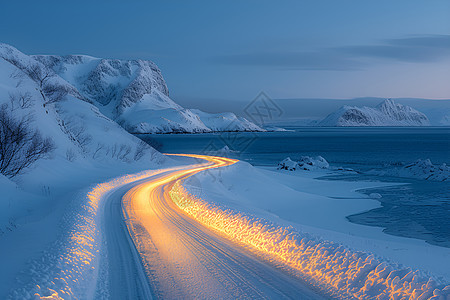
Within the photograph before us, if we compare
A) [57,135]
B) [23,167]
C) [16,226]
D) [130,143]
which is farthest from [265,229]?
[130,143]

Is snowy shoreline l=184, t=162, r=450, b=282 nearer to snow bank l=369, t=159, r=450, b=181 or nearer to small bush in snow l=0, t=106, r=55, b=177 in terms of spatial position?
snow bank l=369, t=159, r=450, b=181

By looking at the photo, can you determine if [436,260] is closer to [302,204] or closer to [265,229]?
[265,229]

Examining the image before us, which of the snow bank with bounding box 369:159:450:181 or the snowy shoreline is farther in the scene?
the snow bank with bounding box 369:159:450:181

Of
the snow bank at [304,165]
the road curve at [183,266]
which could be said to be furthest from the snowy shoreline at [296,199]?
the snow bank at [304,165]

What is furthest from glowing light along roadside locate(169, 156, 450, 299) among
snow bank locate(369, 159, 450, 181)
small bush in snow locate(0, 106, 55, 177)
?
snow bank locate(369, 159, 450, 181)

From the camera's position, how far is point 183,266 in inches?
392

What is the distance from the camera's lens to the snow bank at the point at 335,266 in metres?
7.41

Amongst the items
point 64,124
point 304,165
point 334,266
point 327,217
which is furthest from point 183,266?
point 304,165

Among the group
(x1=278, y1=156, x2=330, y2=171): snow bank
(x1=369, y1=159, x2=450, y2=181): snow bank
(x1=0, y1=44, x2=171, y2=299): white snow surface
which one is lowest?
(x1=0, y1=44, x2=171, y2=299): white snow surface

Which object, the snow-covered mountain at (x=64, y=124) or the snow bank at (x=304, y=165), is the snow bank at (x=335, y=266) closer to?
the snow-covered mountain at (x=64, y=124)

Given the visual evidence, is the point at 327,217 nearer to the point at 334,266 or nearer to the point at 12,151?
the point at 334,266

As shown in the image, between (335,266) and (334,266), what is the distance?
0.08 ft

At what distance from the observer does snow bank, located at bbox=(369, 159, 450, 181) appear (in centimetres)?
4899

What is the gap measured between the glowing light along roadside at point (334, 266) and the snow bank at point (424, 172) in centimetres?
4316
